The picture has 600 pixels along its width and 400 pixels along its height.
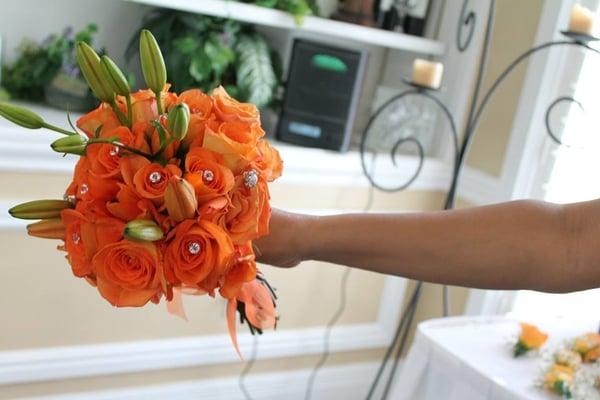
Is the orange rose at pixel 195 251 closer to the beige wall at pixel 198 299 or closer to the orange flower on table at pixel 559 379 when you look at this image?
the orange flower on table at pixel 559 379

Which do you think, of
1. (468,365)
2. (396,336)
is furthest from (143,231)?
(396,336)

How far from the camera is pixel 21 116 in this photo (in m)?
0.78

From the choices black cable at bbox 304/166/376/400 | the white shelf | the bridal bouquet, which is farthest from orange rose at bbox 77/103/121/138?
black cable at bbox 304/166/376/400

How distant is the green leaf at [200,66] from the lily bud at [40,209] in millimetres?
1098

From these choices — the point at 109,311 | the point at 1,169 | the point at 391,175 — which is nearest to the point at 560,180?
the point at 391,175

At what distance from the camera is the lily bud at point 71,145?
76 cm

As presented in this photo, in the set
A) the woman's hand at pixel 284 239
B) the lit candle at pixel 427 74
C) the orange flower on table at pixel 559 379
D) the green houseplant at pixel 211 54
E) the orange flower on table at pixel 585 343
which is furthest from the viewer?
the green houseplant at pixel 211 54

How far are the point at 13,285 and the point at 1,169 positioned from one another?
0.29 metres

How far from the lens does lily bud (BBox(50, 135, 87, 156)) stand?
2.49ft

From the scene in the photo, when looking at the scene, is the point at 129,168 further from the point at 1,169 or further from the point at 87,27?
the point at 87,27

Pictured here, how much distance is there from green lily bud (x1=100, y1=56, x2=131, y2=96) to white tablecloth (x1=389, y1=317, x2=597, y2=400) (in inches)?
34.1

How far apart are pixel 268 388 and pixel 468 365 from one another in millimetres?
973

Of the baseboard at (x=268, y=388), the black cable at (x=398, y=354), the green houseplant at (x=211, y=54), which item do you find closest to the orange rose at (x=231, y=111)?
the green houseplant at (x=211, y=54)

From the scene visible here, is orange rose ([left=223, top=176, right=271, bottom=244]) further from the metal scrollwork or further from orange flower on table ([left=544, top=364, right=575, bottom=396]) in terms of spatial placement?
the metal scrollwork
